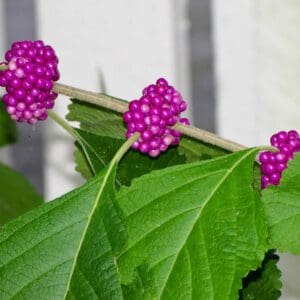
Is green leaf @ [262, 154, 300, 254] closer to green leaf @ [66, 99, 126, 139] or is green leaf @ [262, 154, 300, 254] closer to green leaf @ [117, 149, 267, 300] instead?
green leaf @ [117, 149, 267, 300]

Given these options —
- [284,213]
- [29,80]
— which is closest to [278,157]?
[284,213]

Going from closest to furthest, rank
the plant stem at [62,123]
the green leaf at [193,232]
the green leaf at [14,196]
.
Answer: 1. the green leaf at [193,232]
2. the plant stem at [62,123]
3. the green leaf at [14,196]

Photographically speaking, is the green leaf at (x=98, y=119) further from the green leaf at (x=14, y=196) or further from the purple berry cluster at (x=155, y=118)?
the green leaf at (x=14, y=196)

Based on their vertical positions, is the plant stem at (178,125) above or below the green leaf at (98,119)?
above

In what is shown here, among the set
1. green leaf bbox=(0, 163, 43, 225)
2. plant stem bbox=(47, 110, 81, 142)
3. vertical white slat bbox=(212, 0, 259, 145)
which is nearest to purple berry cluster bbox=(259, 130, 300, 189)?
plant stem bbox=(47, 110, 81, 142)

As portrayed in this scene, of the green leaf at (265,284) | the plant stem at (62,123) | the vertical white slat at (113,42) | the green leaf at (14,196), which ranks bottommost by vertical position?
the green leaf at (14,196)

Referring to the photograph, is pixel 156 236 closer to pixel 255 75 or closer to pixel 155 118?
pixel 155 118

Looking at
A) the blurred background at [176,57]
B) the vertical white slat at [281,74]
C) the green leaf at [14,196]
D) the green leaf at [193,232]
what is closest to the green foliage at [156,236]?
the green leaf at [193,232]

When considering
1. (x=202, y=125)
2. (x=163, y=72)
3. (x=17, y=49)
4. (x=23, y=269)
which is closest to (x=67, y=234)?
(x=23, y=269)
